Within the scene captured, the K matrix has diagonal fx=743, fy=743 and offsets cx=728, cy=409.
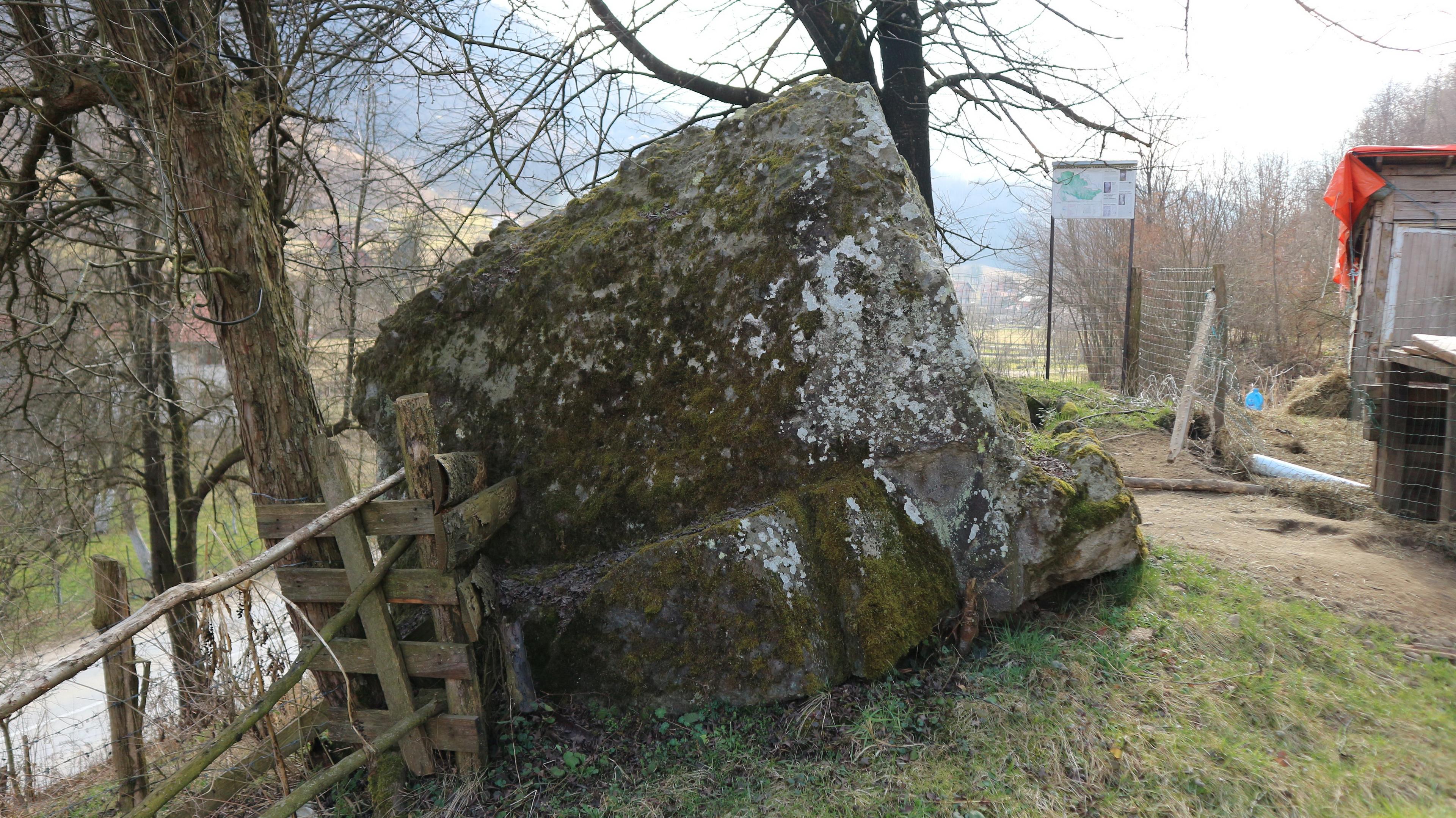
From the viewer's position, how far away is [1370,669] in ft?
11.0

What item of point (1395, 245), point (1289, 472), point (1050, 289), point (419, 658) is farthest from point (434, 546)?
point (1395, 245)

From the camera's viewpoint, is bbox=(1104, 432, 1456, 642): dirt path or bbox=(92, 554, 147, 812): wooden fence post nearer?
bbox=(92, 554, 147, 812): wooden fence post

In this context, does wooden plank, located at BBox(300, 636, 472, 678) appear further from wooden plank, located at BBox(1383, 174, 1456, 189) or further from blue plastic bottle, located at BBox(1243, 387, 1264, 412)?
blue plastic bottle, located at BBox(1243, 387, 1264, 412)

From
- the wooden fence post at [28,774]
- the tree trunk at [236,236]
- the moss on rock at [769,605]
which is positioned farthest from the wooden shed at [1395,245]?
the wooden fence post at [28,774]

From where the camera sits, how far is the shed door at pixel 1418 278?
24.1 ft

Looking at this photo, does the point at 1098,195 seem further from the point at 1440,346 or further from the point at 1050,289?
the point at 1440,346

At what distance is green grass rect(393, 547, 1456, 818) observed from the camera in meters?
2.83

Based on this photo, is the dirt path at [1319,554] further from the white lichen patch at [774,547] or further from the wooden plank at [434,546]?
the wooden plank at [434,546]

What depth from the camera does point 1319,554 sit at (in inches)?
175

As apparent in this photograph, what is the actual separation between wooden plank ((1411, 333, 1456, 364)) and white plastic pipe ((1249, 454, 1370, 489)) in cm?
142

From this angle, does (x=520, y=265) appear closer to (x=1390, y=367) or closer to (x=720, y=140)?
(x=720, y=140)

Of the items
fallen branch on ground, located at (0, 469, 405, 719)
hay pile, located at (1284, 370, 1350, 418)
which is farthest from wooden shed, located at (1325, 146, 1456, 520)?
fallen branch on ground, located at (0, 469, 405, 719)

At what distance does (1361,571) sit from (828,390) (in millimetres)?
3254

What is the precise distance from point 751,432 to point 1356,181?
7.91 metres
